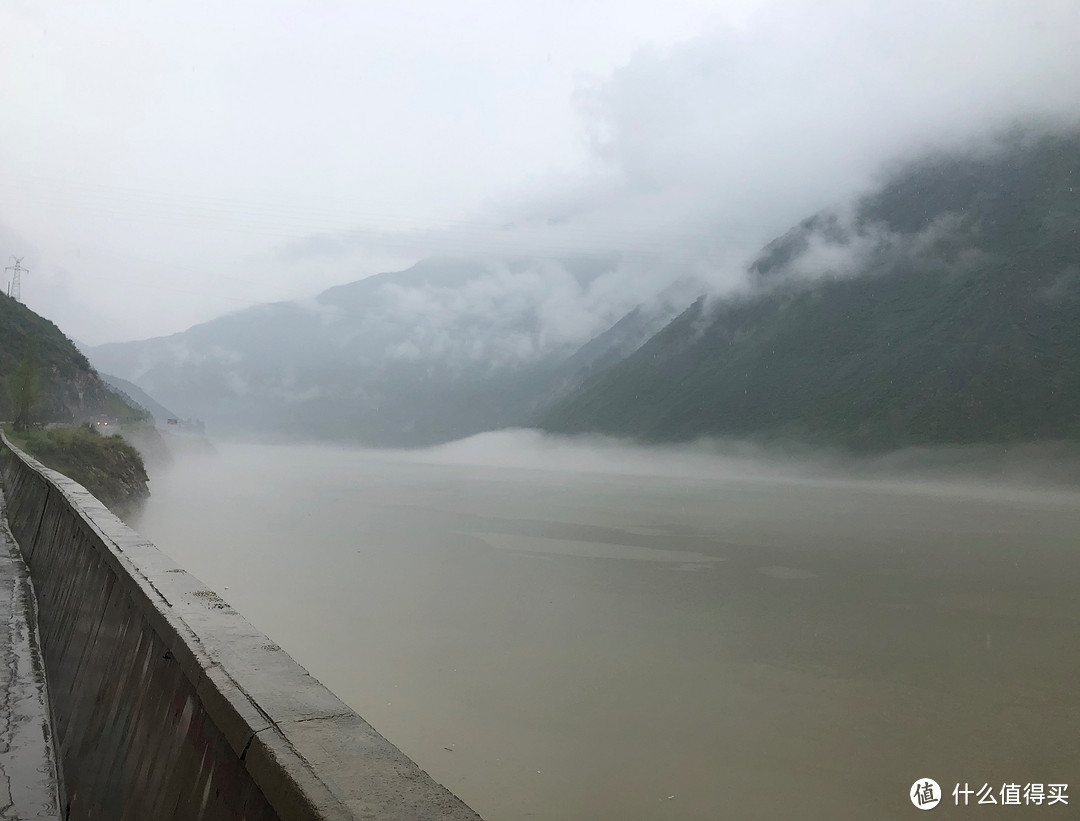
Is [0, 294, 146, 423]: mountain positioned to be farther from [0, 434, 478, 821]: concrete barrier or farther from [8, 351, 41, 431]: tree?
[0, 434, 478, 821]: concrete barrier

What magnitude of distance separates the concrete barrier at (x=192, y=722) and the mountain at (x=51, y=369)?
5193 cm

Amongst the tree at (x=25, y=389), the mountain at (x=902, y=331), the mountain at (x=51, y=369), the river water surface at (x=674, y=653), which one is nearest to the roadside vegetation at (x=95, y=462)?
the river water surface at (x=674, y=653)

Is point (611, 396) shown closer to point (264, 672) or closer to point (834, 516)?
point (834, 516)

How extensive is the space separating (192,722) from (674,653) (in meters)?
12.1

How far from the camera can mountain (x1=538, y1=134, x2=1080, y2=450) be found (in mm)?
124625

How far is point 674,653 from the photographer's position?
48.4ft

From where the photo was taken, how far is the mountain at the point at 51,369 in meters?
57.0

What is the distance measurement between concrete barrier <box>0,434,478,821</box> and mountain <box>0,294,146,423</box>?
51.9 meters

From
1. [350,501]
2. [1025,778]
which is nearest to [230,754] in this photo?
[1025,778]

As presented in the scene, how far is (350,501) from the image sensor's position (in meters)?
47.3

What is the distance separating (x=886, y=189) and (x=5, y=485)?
201 meters

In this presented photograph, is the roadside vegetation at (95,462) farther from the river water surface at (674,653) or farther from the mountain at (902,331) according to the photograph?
the mountain at (902,331)

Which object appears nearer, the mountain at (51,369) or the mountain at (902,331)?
the mountain at (51,369)

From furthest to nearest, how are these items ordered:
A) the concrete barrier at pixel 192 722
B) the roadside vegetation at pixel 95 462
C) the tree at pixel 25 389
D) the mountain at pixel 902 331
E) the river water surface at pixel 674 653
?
the mountain at pixel 902 331
the tree at pixel 25 389
the roadside vegetation at pixel 95 462
the river water surface at pixel 674 653
the concrete barrier at pixel 192 722
